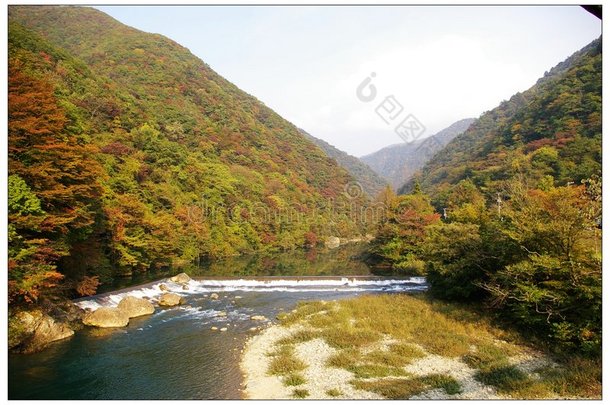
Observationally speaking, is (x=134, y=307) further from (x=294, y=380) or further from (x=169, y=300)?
(x=294, y=380)

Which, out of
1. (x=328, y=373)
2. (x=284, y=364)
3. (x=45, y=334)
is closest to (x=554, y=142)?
(x=328, y=373)

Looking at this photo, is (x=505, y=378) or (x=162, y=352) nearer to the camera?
(x=505, y=378)

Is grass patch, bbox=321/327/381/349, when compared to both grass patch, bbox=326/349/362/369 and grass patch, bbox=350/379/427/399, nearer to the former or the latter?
grass patch, bbox=326/349/362/369

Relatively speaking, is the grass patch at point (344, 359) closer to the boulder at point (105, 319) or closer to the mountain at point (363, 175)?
the boulder at point (105, 319)

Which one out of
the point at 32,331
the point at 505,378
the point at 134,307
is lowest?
the point at 134,307

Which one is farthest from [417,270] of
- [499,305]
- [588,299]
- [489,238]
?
[588,299]

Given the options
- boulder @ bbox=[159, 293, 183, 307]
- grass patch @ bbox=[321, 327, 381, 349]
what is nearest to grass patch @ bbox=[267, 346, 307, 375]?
grass patch @ bbox=[321, 327, 381, 349]
